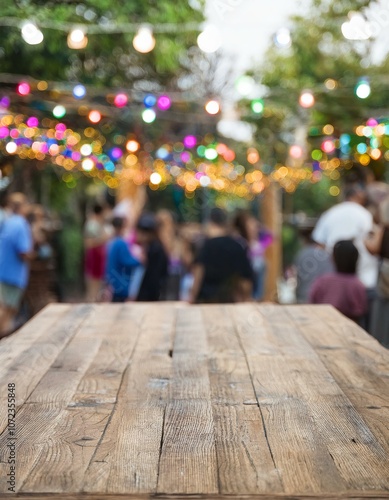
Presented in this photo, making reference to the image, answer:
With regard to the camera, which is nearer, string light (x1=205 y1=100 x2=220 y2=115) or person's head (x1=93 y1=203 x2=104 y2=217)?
string light (x1=205 y1=100 x2=220 y2=115)

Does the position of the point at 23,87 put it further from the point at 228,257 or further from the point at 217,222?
the point at 228,257

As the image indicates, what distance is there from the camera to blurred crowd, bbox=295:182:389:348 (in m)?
5.65

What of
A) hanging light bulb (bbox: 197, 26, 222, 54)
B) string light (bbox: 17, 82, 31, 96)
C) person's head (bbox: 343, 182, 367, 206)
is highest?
hanging light bulb (bbox: 197, 26, 222, 54)

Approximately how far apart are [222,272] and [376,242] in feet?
4.90

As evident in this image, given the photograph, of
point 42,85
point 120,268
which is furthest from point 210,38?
point 42,85

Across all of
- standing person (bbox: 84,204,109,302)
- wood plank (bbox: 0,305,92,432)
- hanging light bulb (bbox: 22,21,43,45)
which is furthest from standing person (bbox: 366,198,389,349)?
standing person (bbox: 84,204,109,302)

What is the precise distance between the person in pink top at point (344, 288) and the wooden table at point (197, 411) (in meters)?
1.89

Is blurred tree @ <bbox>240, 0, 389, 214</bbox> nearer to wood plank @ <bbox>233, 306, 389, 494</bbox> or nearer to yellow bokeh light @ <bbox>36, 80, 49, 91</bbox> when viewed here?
yellow bokeh light @ <bbox>36, 80, 49, 91</bbox>

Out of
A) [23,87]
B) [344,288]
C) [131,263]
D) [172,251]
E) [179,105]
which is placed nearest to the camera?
[344,288]

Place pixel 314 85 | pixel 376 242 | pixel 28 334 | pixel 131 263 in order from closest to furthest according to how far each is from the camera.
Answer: pixel 28 334
pixel 376 242
pixel 131 263
pixel 314 85

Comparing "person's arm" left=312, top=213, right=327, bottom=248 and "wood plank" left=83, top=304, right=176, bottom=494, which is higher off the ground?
"person's arm" left=312, top=213, right=327, bottom=248

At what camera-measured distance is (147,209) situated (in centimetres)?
2403

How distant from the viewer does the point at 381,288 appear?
6410 millimetres

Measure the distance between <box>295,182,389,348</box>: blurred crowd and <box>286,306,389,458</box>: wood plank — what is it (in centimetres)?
143
